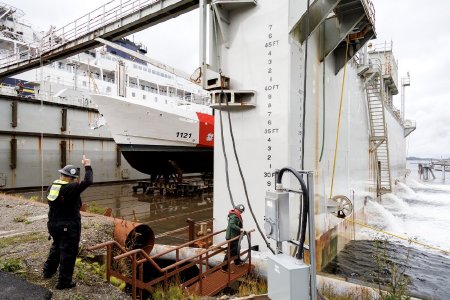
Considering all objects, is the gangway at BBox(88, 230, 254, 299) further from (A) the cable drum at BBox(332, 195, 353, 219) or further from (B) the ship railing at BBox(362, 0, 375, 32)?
(B) the ship railing at BBox(362, 0, 375, 32)

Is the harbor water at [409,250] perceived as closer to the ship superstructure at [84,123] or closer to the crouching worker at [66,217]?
the crouching worker at [66,217]

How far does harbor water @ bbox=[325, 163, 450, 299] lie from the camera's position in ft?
23.3

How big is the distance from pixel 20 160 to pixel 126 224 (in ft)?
42.1

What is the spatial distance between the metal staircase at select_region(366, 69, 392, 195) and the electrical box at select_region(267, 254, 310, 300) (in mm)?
13173

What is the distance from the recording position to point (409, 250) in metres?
8.54

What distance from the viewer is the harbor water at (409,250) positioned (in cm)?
710

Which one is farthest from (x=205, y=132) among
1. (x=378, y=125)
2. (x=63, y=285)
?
(x=63, y=285)

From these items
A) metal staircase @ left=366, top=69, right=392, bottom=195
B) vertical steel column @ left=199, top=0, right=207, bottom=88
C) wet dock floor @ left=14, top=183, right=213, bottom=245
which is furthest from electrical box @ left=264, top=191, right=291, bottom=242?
metal staircase @ left=366, top=69, right=392, bottom=195

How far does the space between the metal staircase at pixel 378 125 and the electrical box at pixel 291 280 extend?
13.2m

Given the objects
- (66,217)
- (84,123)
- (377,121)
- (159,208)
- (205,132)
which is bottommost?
(159,208)

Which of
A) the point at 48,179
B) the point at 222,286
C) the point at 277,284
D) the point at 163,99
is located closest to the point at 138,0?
the point at 222,286

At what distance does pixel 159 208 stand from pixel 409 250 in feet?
27.8

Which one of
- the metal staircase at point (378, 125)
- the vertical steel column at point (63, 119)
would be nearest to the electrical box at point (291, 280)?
the metal staircase at point (378, 125)

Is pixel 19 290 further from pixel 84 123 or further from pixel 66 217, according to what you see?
pixel 84 123
